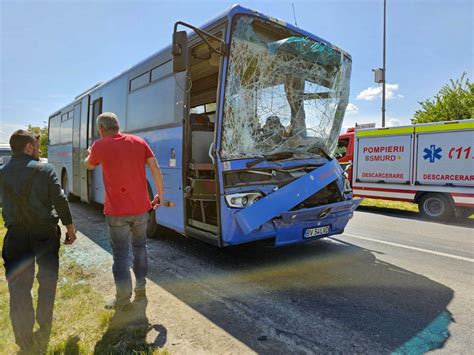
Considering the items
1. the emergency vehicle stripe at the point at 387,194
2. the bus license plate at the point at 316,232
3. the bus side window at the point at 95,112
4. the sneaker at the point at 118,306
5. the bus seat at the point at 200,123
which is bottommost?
the sneaker at the point at 118,306

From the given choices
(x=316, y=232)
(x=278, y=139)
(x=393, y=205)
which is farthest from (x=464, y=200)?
(x=278, y=139)

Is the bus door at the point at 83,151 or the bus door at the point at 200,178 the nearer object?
the bus door at the point at 200,178

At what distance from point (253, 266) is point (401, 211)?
8.37 metres

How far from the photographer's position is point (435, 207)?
32.8 feet

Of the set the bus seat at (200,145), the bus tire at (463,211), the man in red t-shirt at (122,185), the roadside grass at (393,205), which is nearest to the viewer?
the man in red t-shirt at (122,185)

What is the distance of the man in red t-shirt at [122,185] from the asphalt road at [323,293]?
537 mm

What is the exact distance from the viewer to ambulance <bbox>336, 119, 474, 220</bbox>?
9352 mm

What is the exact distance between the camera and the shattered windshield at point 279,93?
439 cm

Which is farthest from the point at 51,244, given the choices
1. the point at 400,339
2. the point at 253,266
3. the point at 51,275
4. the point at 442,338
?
the point at 442,338

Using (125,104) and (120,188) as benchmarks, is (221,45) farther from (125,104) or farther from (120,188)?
(125,104)

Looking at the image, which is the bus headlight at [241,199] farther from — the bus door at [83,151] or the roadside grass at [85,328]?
the bus door at [83,151]

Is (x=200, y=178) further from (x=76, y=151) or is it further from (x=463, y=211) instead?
(x=463, y=211)

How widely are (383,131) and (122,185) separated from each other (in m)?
9.97

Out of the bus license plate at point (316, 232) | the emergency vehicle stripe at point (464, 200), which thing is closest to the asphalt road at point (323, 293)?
the bus license plate at point (316, 232)
